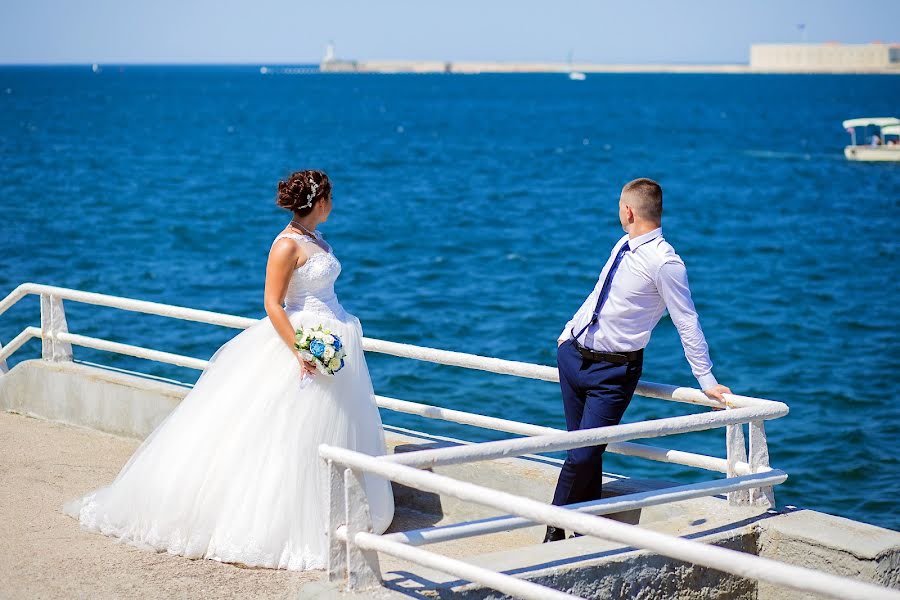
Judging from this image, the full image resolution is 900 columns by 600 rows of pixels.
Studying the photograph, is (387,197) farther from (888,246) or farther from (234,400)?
(234,400)

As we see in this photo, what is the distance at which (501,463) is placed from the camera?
6.36 m

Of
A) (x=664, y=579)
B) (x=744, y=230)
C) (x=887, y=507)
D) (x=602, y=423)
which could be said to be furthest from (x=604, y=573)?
(x=744, y=230)

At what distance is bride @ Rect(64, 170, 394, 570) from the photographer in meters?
5.39

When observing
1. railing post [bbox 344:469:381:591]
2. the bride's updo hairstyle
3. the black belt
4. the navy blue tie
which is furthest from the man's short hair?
railing post [bbox 344:469:381:591]

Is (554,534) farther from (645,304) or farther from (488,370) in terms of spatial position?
(645,304)

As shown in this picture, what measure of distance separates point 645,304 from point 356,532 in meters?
1.84

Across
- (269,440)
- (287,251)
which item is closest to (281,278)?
(287,251)

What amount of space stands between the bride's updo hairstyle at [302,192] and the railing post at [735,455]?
7.45 ft

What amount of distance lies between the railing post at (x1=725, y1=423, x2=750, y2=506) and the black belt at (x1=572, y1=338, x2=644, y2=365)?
1.79 ft

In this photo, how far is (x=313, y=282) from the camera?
18.5ft

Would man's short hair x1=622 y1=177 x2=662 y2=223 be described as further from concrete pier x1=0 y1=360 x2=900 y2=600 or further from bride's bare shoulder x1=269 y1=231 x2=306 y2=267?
bride's bare shoulder x1=269 y1=231 x2=306 y2=267

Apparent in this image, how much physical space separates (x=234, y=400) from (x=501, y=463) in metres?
1.59

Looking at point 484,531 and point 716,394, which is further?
point 716,394

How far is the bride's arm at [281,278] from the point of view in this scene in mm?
5508
